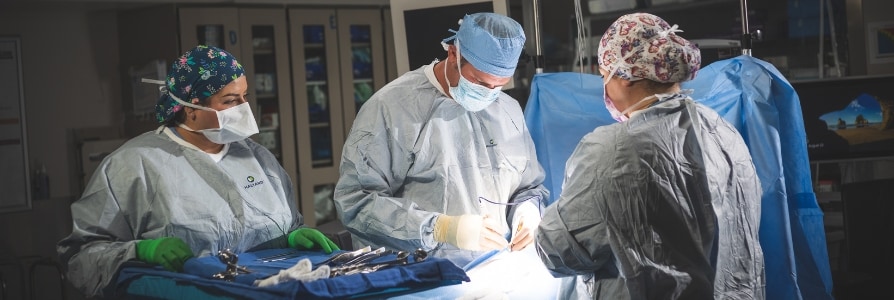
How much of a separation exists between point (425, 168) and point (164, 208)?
72 centimetres

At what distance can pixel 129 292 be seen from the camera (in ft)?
7.03

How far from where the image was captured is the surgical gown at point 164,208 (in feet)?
7.23

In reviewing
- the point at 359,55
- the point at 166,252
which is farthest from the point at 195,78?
the point at 359,55

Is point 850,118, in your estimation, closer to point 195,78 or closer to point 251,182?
point 251,182

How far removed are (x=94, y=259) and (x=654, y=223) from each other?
1302 millimetres

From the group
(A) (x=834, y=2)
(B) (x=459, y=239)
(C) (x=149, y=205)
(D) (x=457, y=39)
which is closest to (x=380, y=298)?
(B) (x=459, y=239)

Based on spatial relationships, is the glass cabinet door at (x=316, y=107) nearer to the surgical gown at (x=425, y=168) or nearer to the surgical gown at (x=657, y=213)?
the surgical gown at (x=425, y=168)

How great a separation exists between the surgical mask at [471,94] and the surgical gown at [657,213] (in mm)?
572

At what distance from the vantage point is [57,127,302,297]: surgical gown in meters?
2.20

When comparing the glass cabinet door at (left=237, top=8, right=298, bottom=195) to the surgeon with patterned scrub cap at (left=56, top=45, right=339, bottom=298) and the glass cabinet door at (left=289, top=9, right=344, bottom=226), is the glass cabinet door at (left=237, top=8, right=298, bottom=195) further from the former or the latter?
the surgeon with patterned scrub cap at (left=56, top=45, right=339, bottom=298)

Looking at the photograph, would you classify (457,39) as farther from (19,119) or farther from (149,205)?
(19,119)

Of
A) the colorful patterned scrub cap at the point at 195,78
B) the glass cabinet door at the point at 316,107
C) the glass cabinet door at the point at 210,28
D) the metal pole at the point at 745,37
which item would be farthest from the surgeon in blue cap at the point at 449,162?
the glass cabinet door at the point at 316,107

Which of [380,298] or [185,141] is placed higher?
[185,141]

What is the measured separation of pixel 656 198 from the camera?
1.89 metres
